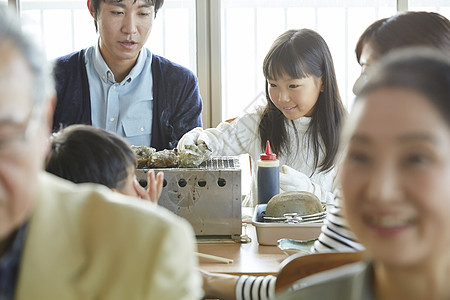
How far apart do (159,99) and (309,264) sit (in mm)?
1810

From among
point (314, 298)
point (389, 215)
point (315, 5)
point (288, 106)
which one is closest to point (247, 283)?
point (314, 298)

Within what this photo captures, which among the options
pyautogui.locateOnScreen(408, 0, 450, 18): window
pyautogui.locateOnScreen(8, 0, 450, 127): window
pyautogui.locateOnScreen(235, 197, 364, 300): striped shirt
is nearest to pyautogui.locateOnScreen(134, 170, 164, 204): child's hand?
pyautogui.locateOnScreen(235, 197, 364, 300): striped shirt

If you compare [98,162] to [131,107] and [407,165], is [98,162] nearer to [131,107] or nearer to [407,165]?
[407,165]

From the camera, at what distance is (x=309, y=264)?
124cm

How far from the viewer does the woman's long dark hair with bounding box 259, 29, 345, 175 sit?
268 centimetres

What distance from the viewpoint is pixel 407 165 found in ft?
2.56

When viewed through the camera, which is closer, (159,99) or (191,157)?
(191,157)

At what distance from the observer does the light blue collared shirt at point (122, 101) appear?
286 centimetres

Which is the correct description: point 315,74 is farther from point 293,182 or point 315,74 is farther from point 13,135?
point 13,135

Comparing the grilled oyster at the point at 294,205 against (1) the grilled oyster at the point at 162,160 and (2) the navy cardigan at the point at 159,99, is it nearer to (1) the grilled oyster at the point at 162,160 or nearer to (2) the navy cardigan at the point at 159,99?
(1) the grilled oyster at the point at 162,160

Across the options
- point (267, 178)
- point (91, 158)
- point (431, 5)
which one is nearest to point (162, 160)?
point (267, 178)

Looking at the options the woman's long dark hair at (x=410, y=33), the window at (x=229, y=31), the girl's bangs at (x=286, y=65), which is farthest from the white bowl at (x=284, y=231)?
the window at (x=229, y=31)

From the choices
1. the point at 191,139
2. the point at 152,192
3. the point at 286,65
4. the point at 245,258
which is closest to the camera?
the point at 152,192

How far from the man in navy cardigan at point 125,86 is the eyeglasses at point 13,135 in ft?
6.71
